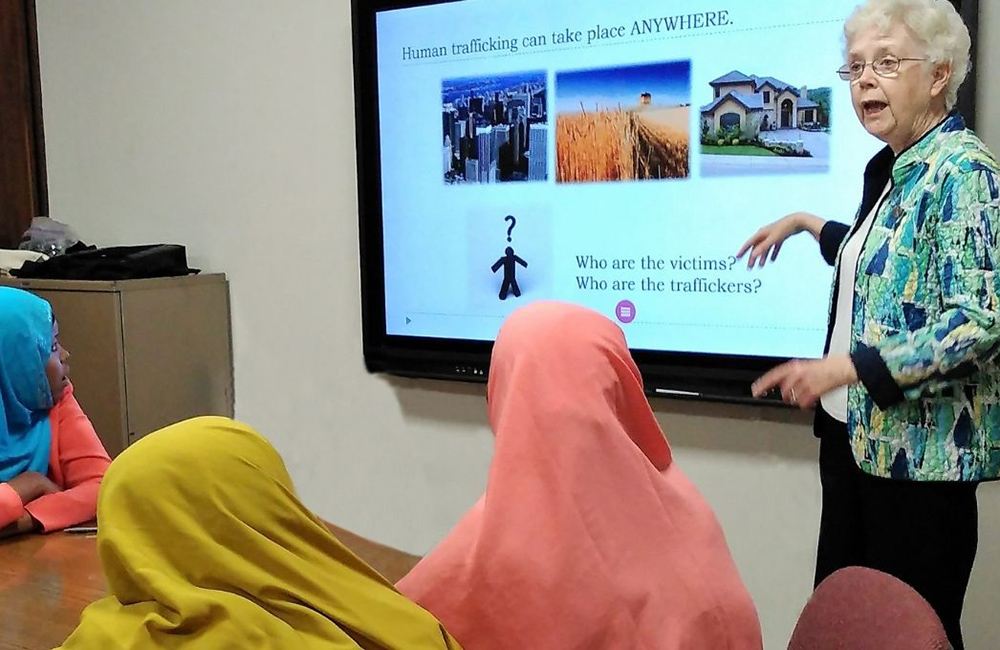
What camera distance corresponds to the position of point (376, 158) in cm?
286

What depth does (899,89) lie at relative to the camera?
1668 millimetres

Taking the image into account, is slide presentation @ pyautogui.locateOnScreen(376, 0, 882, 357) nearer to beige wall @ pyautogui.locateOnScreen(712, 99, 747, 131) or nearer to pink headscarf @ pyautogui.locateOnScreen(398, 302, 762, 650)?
beige wall @ pyautogui.locateOnScreen(712, 99, 747, 131)

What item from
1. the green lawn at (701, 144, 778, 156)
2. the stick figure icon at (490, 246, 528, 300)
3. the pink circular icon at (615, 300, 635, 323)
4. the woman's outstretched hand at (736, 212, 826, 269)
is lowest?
the pink circular icon at (615, 300, 635, 323)

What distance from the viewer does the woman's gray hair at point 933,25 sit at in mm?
1652

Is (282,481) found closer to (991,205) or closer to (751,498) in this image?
(991,205)

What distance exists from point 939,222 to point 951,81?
0.27 metres

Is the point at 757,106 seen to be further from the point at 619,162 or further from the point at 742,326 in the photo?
the point at 742,326

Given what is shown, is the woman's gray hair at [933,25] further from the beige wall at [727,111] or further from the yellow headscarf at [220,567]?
the yellow headscarf at [220,567]

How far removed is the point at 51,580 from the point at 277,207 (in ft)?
5.58

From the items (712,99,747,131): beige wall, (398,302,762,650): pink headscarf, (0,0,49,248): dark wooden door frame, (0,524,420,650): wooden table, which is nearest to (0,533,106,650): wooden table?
(0,524,420,650): wooden table

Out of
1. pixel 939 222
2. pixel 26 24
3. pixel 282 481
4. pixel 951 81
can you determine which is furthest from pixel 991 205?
pixel 26 24

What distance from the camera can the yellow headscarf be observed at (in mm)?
980

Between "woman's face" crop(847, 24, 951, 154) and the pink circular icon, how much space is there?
0.88 meters

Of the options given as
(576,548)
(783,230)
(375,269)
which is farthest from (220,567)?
(375,269)
